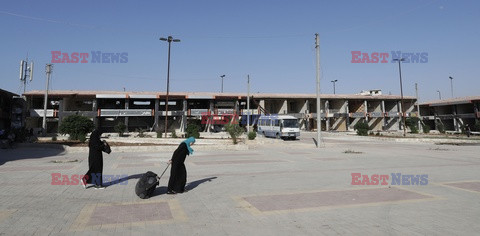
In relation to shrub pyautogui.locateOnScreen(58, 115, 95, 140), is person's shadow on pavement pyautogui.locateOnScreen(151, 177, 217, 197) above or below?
below

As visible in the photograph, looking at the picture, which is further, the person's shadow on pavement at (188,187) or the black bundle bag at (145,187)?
the person's shadow on pavement at (188,187)

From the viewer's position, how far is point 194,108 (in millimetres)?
49094

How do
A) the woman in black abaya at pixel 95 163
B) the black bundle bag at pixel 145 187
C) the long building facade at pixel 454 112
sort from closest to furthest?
the black bundle bag at pixel 145 187 < the woman in black abaya at pixel 95 163 < the long building facade at pixel 454 112

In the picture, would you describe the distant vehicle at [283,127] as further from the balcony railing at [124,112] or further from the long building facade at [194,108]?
the balcony railing at [124,112]

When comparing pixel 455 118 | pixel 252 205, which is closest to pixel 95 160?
pixel 252 205

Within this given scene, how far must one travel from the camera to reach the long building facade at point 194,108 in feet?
136

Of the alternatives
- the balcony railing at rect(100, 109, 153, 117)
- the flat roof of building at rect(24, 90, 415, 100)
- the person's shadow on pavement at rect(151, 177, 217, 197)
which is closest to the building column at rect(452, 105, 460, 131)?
the flat roof of building at rect(24, 90, 415, 100)

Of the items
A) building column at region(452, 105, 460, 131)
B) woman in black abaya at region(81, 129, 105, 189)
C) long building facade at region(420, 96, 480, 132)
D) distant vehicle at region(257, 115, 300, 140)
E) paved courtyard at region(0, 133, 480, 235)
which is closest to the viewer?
paved courtyard at region(0, 133, 480, 235)

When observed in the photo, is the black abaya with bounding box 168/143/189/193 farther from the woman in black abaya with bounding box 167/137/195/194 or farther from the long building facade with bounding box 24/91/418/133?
the long building facade with bounding box 24/91/418/133

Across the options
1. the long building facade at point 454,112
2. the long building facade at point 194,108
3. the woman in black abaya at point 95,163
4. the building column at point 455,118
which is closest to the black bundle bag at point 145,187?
the woman in black abaya at point 95,163

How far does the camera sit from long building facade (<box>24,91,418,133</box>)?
136ft

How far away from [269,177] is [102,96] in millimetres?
38486

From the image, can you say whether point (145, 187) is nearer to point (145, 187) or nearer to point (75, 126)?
point (145, 187)

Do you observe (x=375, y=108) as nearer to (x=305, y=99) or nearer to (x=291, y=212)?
(x=305, y=99)
